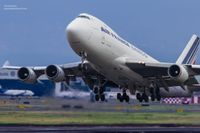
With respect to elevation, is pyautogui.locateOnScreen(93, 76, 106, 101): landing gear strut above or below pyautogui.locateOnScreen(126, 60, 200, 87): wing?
below

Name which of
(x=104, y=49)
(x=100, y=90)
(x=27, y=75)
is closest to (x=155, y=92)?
(x=100, y=90)

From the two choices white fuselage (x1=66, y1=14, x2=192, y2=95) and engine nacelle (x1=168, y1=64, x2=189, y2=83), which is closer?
white fuselage (x1=66, y1=14, x2=192, y2=95)

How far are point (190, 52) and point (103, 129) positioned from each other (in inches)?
747

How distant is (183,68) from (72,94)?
3652 centimetres

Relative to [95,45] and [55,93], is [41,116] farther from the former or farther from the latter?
[95,45]

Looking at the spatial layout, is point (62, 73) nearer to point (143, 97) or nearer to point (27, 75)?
point (27, 75)

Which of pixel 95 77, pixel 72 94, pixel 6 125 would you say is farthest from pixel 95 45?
pixel 72 94

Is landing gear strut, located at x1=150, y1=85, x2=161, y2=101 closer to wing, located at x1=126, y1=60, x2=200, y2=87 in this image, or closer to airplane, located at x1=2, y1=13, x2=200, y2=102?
airplane, located at x1=2, y1=13, x2=200, y2=102

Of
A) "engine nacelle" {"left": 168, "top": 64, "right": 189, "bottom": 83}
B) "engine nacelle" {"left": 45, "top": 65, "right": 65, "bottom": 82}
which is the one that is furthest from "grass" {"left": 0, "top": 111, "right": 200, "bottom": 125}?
"engine nacelle" {"left": 168, "top": 64, "right": 189, "bottom": 83}

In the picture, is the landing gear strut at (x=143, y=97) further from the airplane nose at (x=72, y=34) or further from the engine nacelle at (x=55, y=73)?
the airplane nose at (x=72, y=34)

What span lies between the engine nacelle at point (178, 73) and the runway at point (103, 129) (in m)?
5.75

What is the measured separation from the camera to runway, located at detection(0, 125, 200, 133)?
71225mm

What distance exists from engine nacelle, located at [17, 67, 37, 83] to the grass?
963cm

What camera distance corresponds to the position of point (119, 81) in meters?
70.1
